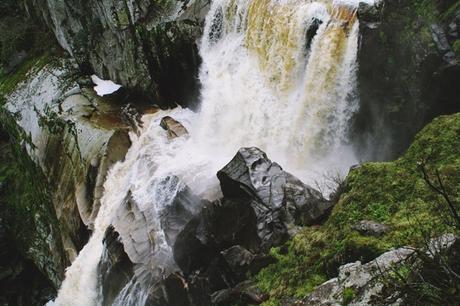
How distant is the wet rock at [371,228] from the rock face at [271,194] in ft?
5.42

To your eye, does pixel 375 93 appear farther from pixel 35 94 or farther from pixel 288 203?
pixel 35 94

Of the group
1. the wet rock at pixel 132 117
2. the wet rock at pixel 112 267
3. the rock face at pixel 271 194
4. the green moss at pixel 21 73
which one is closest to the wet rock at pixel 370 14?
the rock face at pixel 271 194

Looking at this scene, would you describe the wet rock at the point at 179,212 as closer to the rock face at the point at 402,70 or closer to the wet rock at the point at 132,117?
the rock face at the point at 402,70

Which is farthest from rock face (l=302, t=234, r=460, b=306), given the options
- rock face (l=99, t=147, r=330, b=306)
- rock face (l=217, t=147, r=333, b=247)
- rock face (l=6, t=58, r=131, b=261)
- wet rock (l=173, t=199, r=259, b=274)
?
rock face (l=6, t=58, r=131, b=261)

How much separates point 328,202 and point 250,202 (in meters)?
2.06

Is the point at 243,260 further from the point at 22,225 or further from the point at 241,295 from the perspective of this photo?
the point at 22,225

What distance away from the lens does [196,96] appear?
1867 cm

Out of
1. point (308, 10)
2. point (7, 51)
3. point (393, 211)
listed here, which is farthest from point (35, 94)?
point (393, 211)

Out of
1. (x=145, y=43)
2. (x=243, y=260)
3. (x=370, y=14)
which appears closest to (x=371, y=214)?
(x=243, y=260)

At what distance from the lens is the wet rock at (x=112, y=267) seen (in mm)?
13734

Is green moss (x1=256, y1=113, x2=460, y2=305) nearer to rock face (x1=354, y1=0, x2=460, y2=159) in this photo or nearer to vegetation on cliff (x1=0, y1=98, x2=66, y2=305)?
rock face (x1=354, y1=0, x2=460, y2=159)

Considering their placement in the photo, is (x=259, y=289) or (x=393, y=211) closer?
(x=393, y=211)

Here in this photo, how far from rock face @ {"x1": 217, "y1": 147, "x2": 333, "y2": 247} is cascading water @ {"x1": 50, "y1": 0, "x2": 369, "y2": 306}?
146cm

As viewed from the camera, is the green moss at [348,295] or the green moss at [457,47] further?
the green moss at [457,47]
